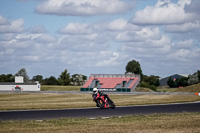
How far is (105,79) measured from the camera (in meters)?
114

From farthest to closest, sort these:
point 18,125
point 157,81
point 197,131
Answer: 1. point 157,81
2. point 18,125
3. point 197,131

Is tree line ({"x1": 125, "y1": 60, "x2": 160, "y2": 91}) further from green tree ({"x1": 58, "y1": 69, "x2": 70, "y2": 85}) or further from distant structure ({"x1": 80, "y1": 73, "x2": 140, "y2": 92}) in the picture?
distant structure ({"x1": 80, "y1": 73, "x2": 140, "y2": 92})

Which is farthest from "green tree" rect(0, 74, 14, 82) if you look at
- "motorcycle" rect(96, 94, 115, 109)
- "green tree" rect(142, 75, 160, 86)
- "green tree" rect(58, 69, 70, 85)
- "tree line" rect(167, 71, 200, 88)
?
"motorcycle" rect(96, 94, 115, 109)

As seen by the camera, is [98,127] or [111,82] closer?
[98,127]

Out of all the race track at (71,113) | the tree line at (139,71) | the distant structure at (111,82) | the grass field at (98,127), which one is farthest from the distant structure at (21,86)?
the grass field at (98,127)

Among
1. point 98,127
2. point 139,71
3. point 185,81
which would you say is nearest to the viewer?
point 98,127

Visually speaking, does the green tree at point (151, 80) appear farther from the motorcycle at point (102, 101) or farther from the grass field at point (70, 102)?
the motorcycle at point (102, 101)

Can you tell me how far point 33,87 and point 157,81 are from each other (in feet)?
240

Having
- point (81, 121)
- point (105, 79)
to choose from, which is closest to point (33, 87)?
point (105, 79)

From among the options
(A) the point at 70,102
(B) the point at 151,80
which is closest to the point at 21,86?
(B) the point at 151,80

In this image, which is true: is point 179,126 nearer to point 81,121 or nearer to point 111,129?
point 111,129

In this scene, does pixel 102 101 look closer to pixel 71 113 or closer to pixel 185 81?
pixel 71 113

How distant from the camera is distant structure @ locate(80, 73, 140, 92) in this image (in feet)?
354

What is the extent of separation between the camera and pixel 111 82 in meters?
111
